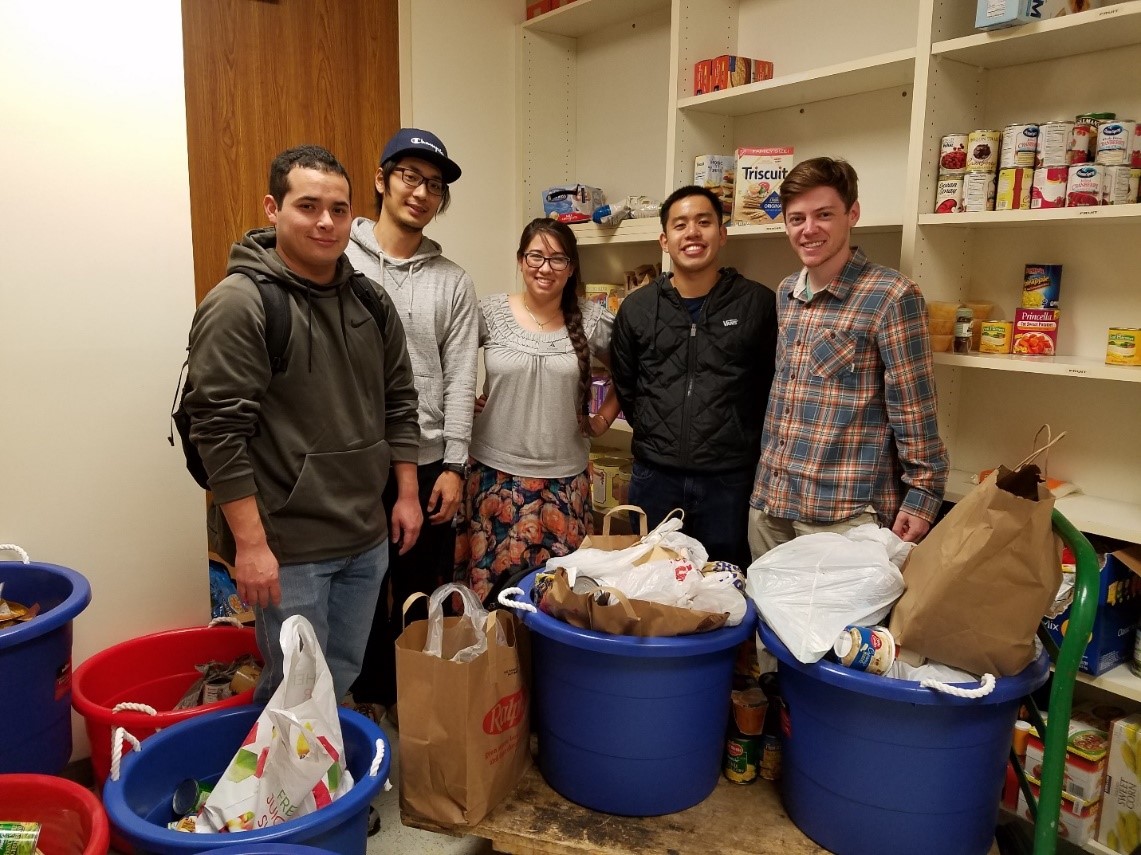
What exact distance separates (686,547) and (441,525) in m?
0.71

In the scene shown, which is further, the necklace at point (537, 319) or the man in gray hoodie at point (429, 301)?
the necklace at point (537, 319)

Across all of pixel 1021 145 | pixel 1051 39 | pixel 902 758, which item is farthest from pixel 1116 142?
pixel 902 758

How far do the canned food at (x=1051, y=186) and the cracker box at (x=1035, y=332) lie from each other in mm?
268

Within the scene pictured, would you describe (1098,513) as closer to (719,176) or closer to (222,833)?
(719,176)

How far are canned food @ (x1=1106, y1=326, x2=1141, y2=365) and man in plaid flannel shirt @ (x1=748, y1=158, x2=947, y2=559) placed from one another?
451 millimetres

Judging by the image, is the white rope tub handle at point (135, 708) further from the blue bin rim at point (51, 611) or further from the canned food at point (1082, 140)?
the canned food at point (1082, 140)

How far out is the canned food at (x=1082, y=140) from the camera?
1.84 m

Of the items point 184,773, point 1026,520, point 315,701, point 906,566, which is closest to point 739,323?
point 906,566

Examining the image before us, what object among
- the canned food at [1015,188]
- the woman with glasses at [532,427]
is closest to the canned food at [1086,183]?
the canned food at [1015,188]

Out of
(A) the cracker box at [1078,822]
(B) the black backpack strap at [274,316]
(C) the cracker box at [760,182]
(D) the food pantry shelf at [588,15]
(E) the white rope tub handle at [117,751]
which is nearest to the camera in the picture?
(E) the white rope tub handle at [117,751]

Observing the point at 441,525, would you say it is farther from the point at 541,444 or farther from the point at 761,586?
the point at 761,586

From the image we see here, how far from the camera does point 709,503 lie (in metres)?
2.12

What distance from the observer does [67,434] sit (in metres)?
2.01

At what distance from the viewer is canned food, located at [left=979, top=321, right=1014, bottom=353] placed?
2018mm
